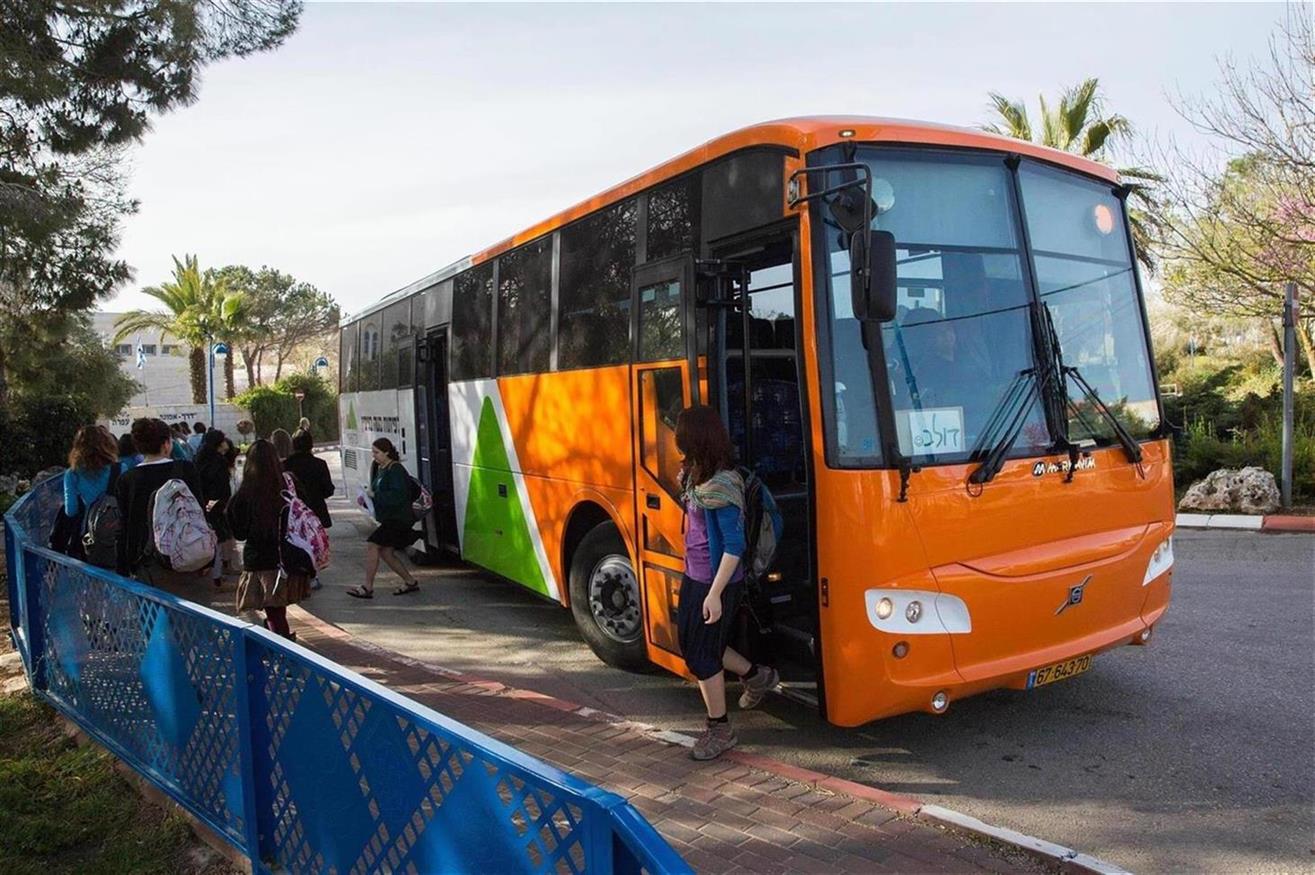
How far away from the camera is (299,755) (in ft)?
10.7

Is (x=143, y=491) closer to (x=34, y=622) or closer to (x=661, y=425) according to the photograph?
(x=34, y=622)

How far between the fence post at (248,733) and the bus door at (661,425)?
2.48 meters

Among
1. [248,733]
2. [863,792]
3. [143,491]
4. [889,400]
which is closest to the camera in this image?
[248,733]

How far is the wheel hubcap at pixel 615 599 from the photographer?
627 cm

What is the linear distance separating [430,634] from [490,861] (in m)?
5.96

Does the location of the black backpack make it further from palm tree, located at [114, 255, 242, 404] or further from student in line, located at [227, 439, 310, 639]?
palm tree, located at [114, 255, 242, 404]

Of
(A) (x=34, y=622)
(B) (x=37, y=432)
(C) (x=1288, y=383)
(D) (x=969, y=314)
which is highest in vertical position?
(D) (x=969, y=314)

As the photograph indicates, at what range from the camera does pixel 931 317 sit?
182 inches

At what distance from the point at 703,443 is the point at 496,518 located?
4.41 m

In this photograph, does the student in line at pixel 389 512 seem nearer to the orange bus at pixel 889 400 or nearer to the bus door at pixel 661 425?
the orange bus at pixel 889 400

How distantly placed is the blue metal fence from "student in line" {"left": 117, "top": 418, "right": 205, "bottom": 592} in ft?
1.58

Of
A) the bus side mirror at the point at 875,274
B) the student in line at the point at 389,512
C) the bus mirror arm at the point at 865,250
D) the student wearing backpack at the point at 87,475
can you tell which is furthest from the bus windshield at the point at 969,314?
the student in line at the point at 389,512

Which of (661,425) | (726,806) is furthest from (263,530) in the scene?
(726,806)

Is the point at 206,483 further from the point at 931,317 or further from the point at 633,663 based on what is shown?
the point at 931,317
